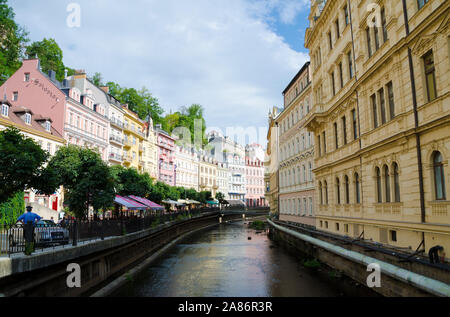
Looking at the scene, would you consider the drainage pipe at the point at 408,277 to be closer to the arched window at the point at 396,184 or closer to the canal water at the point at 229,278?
the canal water at the point at 229,278

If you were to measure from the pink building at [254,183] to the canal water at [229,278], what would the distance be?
101 meters

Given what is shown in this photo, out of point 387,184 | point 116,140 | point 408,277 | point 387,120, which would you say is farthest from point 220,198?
point 408,277

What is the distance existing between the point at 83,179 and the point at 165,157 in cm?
5346

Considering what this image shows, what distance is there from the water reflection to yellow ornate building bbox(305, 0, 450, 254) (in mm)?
3951

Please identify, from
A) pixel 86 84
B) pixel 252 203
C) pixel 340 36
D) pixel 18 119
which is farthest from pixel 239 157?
pixel 340 36

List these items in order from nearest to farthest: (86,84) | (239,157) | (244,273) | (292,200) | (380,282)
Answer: (380,282) < (244,273) < (292,200) < (86,84) < (239,157)

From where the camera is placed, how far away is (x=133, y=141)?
60.9 meters

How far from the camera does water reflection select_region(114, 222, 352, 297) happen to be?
55.4 feet

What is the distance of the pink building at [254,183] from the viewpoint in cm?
13112

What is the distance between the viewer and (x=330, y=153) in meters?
25.7

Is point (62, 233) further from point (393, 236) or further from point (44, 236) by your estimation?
point (393, 236)

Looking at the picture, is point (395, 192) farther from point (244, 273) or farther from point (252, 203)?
point (252, 203)
